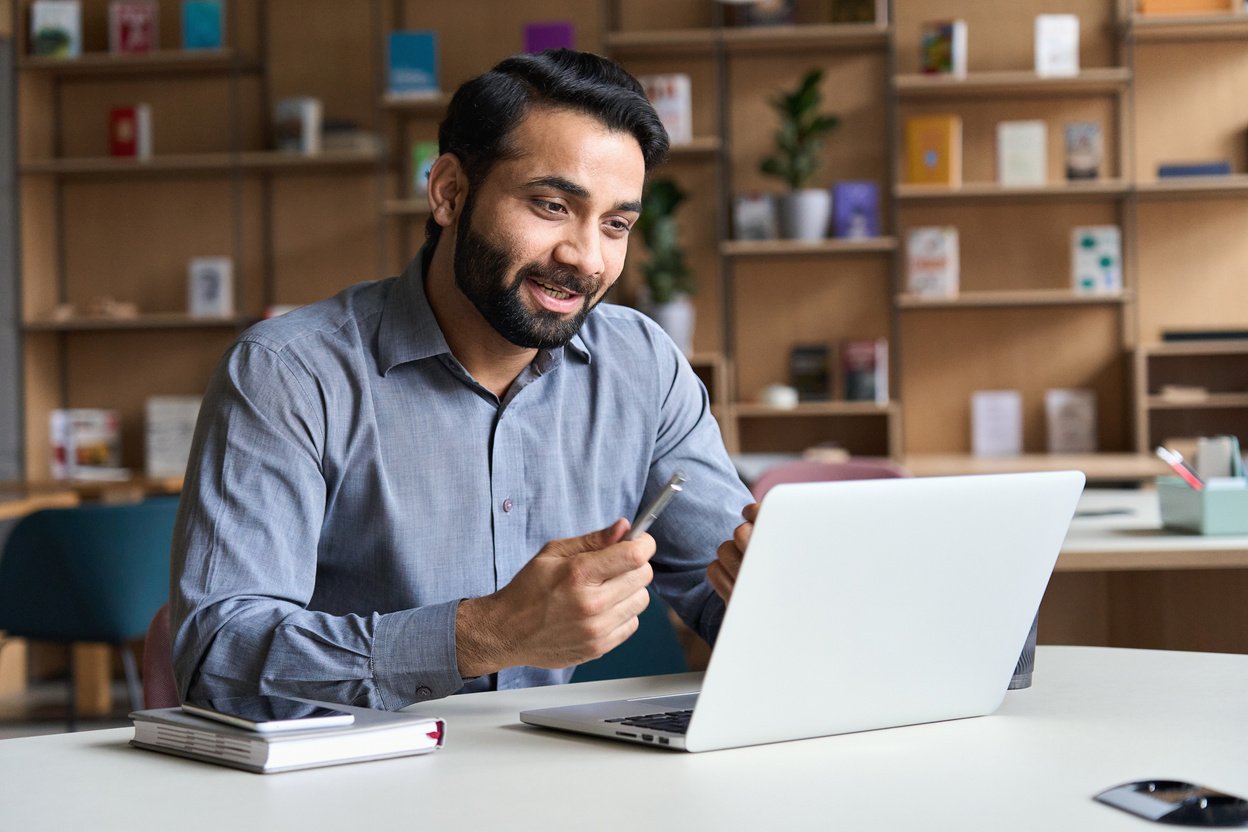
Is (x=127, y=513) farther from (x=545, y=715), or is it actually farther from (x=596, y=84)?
(x=545, y=715)

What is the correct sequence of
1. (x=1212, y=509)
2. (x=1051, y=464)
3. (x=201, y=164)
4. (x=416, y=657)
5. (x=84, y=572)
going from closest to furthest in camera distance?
(x=416, y=657), (x=1212, y=509), (x=84, y=572), (x=1051, y=464), (x=201, y=164)

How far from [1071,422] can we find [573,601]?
4582 millimetres

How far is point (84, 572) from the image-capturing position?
3363 millimetres

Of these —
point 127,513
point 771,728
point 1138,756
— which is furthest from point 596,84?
point 127,513

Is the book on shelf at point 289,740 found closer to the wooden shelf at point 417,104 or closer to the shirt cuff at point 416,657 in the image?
the shirt cuff at point 416,657

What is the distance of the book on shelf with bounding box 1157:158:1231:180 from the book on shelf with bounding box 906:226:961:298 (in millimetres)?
786

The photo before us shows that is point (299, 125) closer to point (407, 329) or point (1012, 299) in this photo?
point (1012, 299)

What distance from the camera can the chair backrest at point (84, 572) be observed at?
3357mm

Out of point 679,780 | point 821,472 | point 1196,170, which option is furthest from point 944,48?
point 679,780

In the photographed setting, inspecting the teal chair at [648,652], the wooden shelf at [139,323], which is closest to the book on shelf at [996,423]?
the wooden shelf at [139,323]

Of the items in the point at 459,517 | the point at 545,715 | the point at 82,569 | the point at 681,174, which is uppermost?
the point at 681,174

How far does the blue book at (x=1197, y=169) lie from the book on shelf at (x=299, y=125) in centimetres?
323

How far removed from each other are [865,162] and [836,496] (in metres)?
4.67

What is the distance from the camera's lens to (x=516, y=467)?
5.33ft
